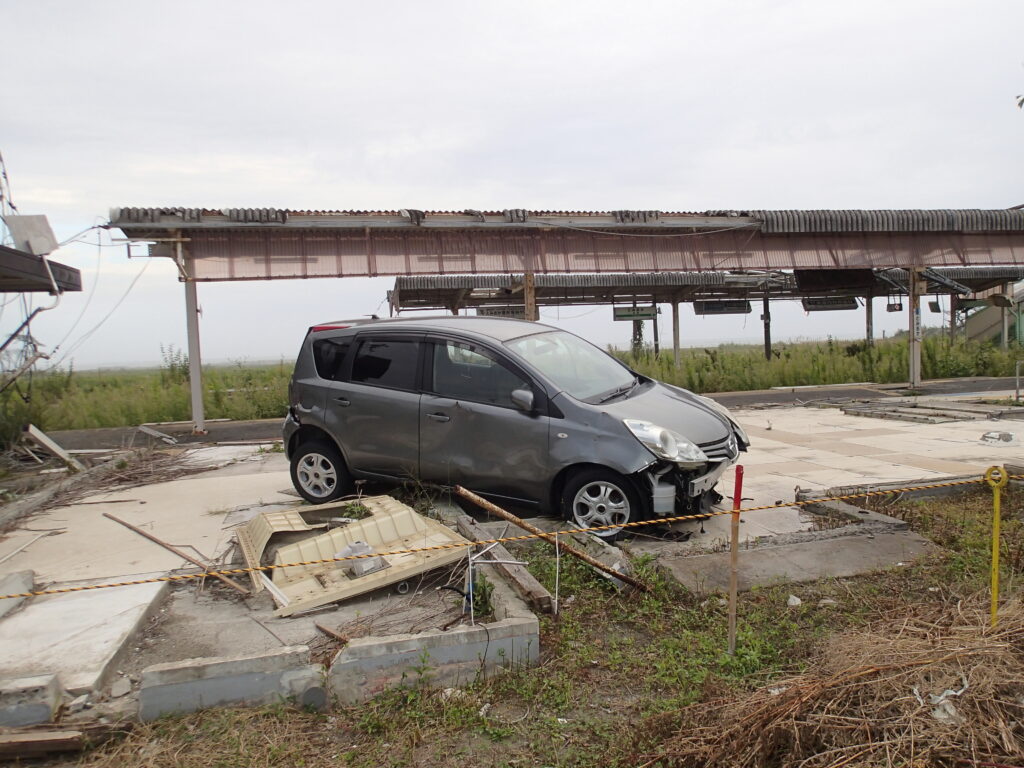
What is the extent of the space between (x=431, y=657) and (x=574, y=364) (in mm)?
3532

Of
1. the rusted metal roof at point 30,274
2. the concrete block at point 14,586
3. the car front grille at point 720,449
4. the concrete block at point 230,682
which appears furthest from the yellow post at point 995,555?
the rusted metal roof at point 30,274

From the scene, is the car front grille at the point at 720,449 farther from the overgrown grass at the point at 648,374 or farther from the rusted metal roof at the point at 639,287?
the overgrown grass at the point at 648,374

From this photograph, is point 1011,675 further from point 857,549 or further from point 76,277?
point 76,277

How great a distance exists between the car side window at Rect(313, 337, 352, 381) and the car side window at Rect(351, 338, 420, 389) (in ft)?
0.52

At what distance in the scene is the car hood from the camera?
5508 millimetres

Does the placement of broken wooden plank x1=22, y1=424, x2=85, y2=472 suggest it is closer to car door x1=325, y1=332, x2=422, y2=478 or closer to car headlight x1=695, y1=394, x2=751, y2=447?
car door x1=325, y1=332, x2=422, y2=478

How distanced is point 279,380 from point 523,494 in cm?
1334

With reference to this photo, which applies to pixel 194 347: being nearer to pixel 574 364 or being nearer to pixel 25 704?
pixel 574 364

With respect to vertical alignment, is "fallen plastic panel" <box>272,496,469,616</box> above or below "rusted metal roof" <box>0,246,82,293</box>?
below

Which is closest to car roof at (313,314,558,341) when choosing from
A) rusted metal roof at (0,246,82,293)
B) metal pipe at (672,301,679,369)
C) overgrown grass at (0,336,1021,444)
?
rusted metal roof at (0,246,82,293)

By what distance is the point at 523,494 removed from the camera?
18.7 ft

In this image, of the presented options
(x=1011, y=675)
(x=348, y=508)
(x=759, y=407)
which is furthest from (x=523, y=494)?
(x=759, y=407)

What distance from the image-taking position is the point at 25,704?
304 centimetres

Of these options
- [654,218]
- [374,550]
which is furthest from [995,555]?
[654,218]
